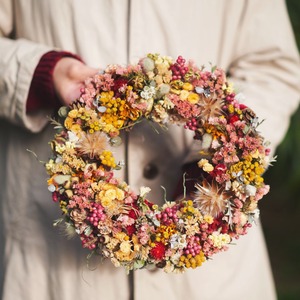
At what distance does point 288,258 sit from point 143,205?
9.70ft

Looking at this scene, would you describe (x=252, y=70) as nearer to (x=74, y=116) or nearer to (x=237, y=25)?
(x=237, y=25)

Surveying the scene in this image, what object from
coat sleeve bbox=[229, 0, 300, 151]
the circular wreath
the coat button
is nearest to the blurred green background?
coat sleeve bbox=[229, 0, 300, 151]

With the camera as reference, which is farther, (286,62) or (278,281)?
(278,281)

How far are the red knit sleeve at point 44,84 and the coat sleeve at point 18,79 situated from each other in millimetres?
12

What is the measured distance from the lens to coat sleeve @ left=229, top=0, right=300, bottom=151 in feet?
4.50

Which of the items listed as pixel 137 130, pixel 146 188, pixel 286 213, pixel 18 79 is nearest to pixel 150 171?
pixel 137 130

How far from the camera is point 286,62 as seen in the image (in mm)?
1418

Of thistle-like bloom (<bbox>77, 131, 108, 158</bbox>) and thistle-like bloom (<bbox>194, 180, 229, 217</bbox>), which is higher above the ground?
thistle-like bloom (<bbox>77, 131, 108, 158</bbox>)

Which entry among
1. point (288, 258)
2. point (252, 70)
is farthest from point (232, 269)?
point (288, 258)

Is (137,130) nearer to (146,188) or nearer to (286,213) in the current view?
(146,188)

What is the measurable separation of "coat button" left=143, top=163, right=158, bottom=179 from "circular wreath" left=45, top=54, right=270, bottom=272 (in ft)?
0.61

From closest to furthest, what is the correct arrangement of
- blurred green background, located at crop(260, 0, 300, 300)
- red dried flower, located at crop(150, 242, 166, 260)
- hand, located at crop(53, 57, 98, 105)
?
red dried flower, located at crop(150, 242, 166, 260) < hand, located at crop(53, 57, 98, 105) < blurred green background, located at crop(260, 0, 300, 300)

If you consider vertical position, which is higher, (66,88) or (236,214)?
(66,88)

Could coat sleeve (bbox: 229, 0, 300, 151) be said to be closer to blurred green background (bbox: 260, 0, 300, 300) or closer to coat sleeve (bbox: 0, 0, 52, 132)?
coat sleeve (bbox: 0, 0, 52, 132)
